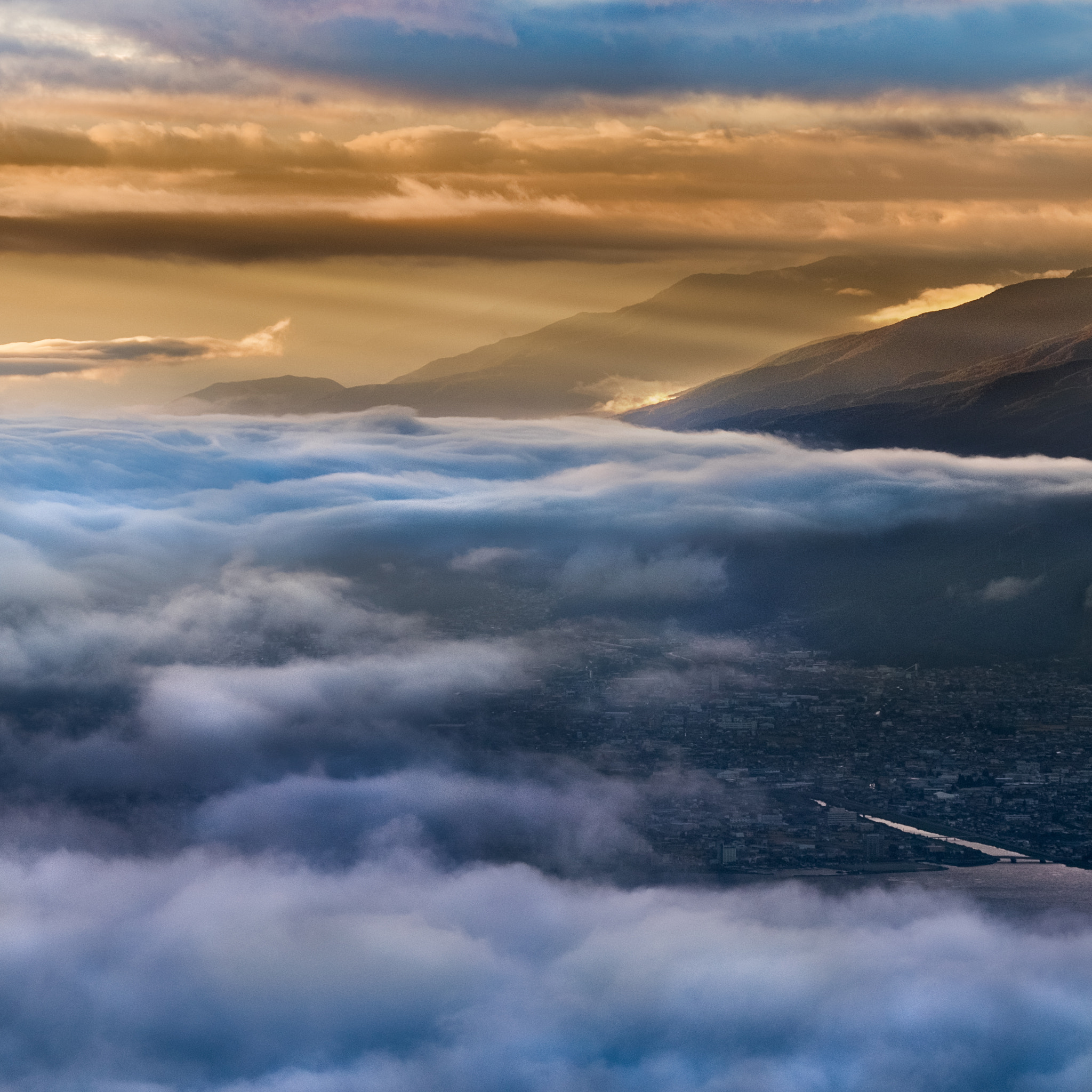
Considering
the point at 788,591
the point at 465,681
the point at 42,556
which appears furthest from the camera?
the point at 42,556

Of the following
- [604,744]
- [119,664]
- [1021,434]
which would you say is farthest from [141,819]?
[1021,434]

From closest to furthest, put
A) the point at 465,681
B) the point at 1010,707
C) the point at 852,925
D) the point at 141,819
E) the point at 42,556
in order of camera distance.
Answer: the point at 852,925, the point at 141,819, the point at 1010,707, the point at 465,681, the point at 42,556

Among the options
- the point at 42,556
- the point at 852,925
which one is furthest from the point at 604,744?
the point at 42,556

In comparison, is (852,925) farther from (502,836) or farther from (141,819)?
(141,819)

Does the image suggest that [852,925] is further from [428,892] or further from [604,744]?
[604,744]

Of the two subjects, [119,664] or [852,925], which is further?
[119,664]

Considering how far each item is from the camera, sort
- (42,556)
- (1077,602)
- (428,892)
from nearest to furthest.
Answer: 1. (428,892)
2. (1077,602)
3. (42,556)

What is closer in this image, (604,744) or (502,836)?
(502,836)

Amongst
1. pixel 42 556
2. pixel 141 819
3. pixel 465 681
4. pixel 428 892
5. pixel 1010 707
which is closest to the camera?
pixel 428 892

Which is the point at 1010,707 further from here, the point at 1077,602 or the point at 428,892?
the point at 428,892
